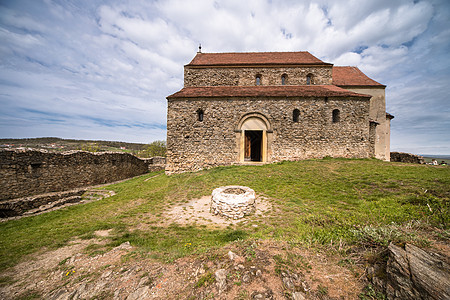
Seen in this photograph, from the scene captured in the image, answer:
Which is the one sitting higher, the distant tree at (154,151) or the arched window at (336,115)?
the arched window at (336,115)

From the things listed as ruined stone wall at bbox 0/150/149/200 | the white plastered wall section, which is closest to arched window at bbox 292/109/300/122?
the white plastered wall section

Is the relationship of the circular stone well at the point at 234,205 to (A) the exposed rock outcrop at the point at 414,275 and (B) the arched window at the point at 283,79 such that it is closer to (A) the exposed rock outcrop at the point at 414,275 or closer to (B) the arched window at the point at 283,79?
(A) the exposed rock outcrop at the point at 414,275

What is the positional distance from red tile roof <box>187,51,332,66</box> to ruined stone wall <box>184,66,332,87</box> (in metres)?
0.49

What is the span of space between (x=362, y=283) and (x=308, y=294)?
0.83 meters

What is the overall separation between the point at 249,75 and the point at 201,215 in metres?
14.3

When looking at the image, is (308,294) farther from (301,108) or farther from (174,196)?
(301,108)

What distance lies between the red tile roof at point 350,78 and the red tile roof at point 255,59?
3.11m

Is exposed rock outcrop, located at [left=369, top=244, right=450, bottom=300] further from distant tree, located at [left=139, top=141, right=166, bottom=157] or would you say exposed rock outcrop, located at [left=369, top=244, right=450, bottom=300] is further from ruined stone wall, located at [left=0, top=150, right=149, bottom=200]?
distant tree, located at [left=139, top=141, right=166, bottom=157]

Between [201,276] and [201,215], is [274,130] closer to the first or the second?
[201,215]

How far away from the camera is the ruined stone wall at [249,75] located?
15.3m

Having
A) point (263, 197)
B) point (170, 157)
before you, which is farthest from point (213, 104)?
point (263, 197)

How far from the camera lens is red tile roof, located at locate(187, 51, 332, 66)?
15516 millimetres

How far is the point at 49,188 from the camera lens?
10133 millimetres

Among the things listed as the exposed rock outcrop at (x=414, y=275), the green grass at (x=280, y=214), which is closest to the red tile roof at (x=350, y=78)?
the green grass at (x=280, y=214)
